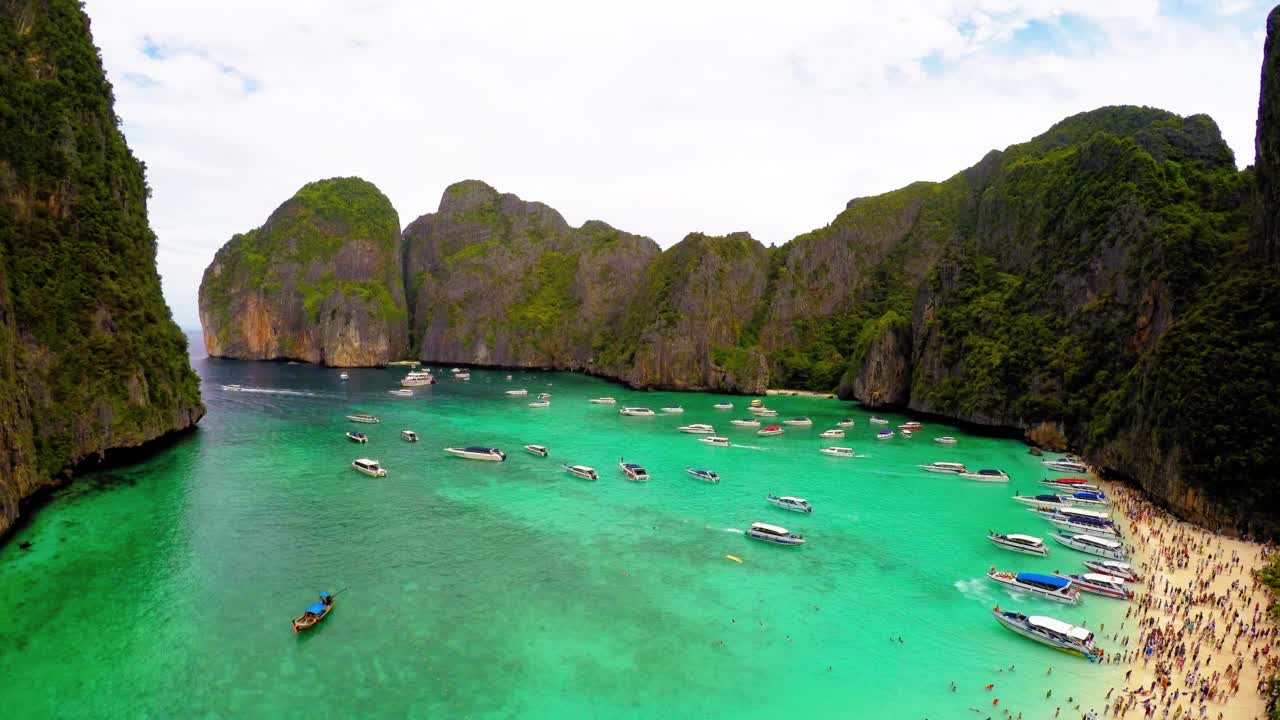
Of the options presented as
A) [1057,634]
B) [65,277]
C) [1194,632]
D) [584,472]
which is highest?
[65,277]

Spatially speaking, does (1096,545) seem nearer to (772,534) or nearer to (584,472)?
(772,534)

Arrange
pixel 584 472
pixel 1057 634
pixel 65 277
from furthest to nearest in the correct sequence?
pixel 584 472 → pixel 65 277 → pixel 1057 634

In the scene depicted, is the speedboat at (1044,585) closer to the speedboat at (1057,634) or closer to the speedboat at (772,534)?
the speedboat at (1057,634)

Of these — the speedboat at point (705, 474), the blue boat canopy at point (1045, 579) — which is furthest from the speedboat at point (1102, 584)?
the speedboat at point (705, 474)

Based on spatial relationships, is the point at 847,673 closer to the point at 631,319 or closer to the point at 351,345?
the point at 631,319

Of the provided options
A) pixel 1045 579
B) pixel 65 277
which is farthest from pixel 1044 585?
pixel 65 277

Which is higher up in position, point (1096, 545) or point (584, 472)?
point (584, 472)

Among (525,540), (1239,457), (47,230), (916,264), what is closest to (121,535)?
(525,540)
